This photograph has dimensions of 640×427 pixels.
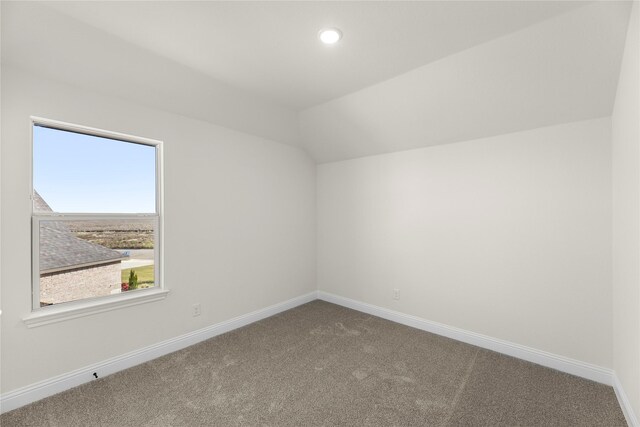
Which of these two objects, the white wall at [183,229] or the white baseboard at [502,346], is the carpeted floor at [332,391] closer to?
the white baseboard at [502,346]

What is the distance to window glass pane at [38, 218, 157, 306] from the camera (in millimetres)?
2139

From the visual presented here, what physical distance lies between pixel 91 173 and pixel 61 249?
0.63 metres

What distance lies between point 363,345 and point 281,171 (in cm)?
229

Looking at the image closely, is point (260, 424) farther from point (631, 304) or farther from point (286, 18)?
point (286, 18)

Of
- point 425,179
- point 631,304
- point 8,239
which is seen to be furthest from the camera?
point 425,179

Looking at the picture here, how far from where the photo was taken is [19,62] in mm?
1902

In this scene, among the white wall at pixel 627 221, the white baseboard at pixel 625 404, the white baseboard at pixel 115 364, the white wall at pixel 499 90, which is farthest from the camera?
the white baseboard at pixel 115 364

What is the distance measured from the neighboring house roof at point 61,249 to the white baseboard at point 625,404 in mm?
3793

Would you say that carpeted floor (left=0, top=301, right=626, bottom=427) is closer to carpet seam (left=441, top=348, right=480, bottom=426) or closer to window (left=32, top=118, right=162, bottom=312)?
carpet seam (left=441, top=348, right=480, bottom=426)

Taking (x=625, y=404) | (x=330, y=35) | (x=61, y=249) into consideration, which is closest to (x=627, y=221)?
(x=625, y=404)

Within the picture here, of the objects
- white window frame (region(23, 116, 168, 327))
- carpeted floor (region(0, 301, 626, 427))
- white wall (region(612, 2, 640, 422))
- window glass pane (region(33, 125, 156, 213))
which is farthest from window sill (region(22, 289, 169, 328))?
white wall (region(612, 2, 640, 422))

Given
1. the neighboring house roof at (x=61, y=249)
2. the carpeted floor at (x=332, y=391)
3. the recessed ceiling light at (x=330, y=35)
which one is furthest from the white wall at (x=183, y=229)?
the recessed ceiling light at (x=330, y=35)

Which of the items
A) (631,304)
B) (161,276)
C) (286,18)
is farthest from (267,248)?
(631,304)

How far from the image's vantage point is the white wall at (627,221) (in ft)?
4.95
